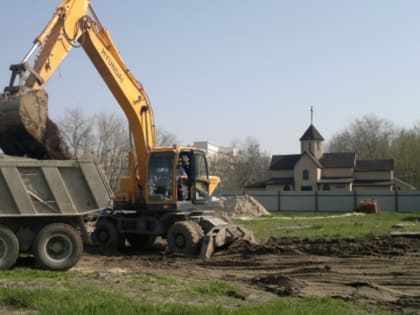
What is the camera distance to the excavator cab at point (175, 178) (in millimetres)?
17375

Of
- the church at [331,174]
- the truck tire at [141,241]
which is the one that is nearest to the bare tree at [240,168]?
the church at [331,174]

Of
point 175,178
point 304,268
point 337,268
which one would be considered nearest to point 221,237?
point 175,178

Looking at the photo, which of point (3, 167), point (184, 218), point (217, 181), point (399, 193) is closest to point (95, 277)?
point (3, 167)

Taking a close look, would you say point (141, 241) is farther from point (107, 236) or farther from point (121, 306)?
point (121, 306)

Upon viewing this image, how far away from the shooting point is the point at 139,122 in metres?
18.7

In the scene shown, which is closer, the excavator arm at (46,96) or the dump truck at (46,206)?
the dump truck at (46,206)

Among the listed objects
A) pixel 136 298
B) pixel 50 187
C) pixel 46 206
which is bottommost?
pixel 136 298

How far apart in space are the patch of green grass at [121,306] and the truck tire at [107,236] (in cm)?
835

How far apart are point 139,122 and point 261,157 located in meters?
80.0

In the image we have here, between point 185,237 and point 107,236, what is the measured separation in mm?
2938

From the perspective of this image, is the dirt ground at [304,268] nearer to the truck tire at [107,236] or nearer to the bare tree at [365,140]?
the truck tire at [107,236]

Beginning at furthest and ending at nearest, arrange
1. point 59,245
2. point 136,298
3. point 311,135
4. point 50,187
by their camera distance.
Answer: point 311,135 → point 59,245 → point 50,187 → point 136,298

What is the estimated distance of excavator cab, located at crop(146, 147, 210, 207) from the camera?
684 inches

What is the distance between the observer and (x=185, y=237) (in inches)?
651
